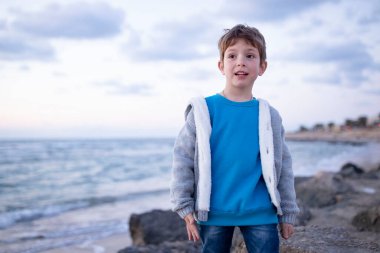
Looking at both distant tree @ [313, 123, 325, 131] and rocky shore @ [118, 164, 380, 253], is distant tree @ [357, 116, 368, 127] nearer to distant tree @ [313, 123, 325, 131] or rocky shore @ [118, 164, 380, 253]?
distant tree @ [313, 123, 325, 131]

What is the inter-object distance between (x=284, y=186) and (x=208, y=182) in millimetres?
500

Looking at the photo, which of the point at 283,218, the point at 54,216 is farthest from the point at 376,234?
the point at 54,216

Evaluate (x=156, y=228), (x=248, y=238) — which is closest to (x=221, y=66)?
(x=248, y=238)

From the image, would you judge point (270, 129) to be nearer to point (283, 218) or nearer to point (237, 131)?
point (237, 131)

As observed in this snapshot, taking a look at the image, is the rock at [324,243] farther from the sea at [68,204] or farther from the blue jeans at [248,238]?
the sea at [68,204]

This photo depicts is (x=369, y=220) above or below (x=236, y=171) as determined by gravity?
below

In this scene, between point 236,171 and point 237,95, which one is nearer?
point 236,171

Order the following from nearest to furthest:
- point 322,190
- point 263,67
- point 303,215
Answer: point 263,67 → point 303,215 → point 322,190

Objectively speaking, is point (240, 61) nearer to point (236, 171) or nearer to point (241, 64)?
point (241, 64)

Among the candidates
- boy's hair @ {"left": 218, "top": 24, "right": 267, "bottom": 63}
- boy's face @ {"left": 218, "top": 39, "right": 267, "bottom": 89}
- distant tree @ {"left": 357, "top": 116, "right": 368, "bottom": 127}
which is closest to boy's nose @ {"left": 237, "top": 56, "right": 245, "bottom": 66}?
boy's face @ {"left": 218, "top": 39, "right": 267, "bottom": 89}

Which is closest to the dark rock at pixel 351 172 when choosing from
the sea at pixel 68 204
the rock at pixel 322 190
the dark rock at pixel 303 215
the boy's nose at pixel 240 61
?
the rock at pixel 322 190

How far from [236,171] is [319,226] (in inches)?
83.2

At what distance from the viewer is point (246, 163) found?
2.10 meters

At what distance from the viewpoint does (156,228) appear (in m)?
5.84
